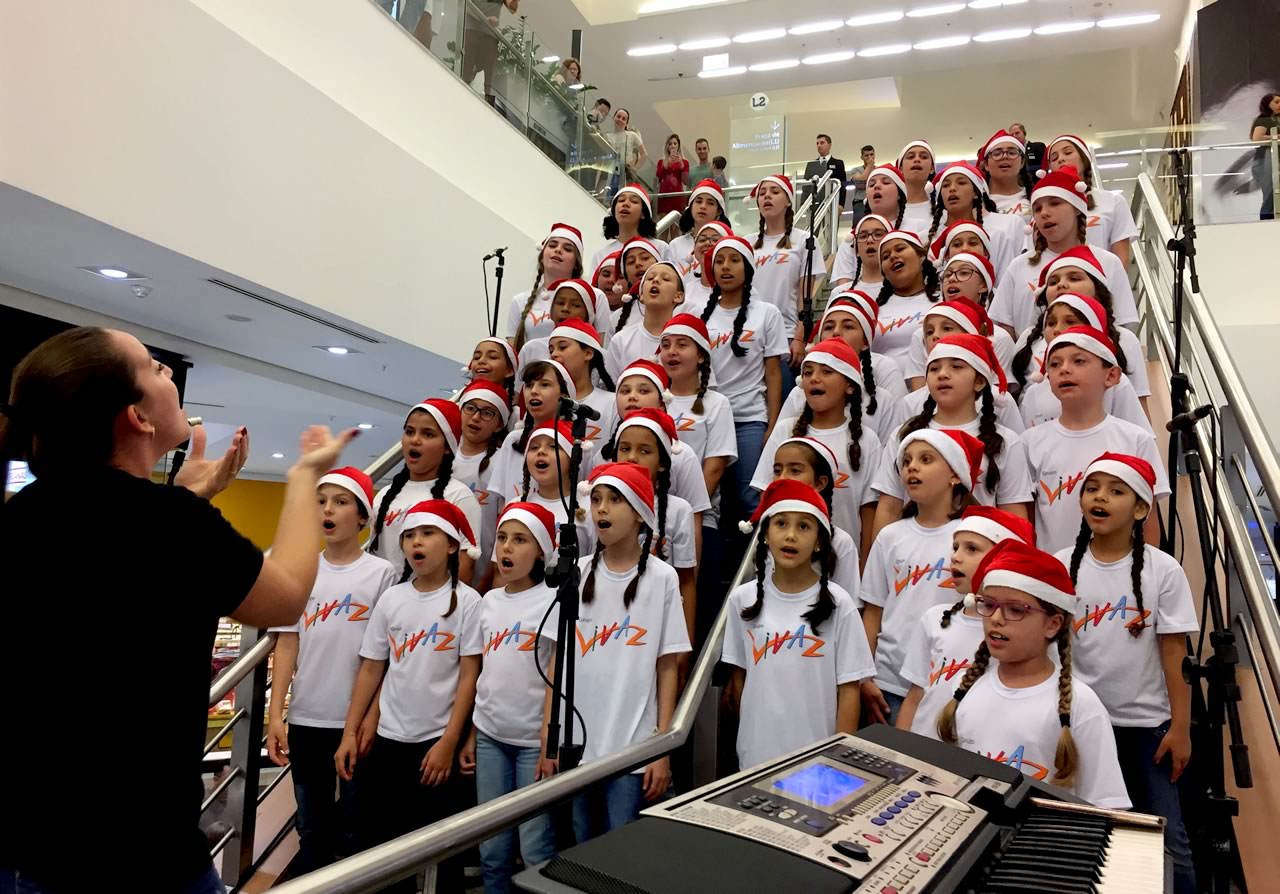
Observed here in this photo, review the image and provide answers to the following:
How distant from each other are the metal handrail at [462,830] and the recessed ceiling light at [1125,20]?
1320 cm

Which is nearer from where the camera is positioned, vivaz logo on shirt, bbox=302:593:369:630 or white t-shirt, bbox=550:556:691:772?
white t-shirt, bbox=550:556:691:772

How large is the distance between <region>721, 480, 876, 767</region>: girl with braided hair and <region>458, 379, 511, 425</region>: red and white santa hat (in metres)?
1.86

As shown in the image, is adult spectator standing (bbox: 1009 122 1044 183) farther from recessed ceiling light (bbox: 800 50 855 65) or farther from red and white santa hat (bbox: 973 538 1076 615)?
recessed ceiling light (bbox: 800 50 855 65)

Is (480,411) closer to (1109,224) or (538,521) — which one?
(538,521)

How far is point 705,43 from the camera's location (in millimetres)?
13898

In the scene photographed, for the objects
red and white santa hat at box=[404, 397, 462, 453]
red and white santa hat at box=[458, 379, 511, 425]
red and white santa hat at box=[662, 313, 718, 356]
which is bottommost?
red and white santa hat at box=[404, 397, 462, 453]

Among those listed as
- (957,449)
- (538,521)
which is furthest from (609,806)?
(957,449)

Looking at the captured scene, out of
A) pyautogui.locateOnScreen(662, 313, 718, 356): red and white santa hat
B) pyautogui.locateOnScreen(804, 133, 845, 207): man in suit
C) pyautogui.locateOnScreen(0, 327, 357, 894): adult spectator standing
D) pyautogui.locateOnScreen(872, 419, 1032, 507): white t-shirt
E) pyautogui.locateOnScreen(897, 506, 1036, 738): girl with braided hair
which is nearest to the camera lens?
pyautogui.locateOnScreen(0, 327, 357, 894): adult spectator standing

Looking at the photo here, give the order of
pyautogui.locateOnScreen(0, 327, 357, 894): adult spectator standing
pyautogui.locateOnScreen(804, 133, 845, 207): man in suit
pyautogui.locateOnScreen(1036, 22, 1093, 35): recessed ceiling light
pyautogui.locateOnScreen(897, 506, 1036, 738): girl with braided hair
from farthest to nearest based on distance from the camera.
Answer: pyautogui.locateOnScreen(1036, 22, 1093, 35): recessed ceiling light < pyautogui.locateOnScreen(804, 133, 845, 207): man in suit < pyautogui.locateOnScreen(897, 506, 1036, 738): girl with braided hair < pyautogui.locateOnScreen(0, 327, 357, 894): adult spectator standing

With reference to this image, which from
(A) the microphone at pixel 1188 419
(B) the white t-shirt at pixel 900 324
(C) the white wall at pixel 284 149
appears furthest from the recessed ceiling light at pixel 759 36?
(A) the microphone at pixel 1188 419

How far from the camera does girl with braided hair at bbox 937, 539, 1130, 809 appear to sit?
2.33 meters

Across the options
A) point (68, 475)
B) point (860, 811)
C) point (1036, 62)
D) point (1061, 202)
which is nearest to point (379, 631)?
point (68, 475)

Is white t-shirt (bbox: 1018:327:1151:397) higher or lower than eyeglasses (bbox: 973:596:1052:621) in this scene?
higher

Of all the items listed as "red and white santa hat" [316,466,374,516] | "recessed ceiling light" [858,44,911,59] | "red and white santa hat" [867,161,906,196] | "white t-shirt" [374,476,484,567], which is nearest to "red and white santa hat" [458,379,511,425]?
"white t-shirt" [374,476,484,567]
